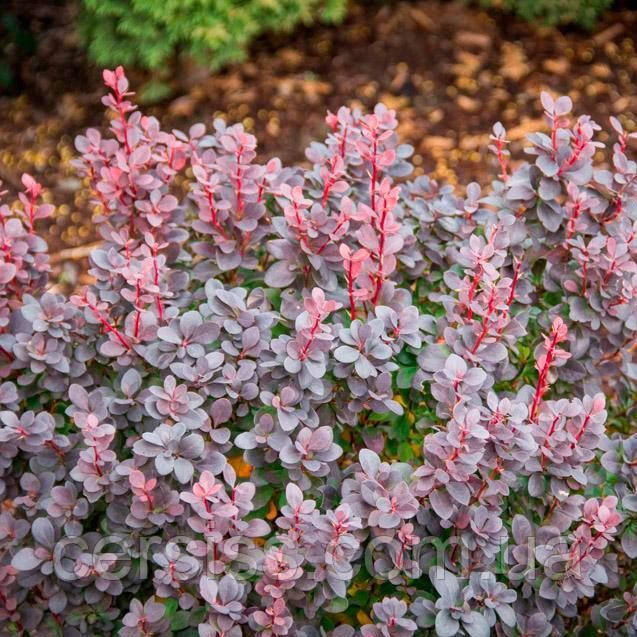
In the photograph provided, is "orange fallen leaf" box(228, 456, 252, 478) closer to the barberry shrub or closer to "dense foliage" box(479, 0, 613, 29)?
the barberry shrub

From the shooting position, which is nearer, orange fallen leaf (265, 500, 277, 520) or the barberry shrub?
the barberry shrub

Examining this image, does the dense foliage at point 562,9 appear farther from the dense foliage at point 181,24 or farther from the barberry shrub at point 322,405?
the barberry shrub at point 322,405

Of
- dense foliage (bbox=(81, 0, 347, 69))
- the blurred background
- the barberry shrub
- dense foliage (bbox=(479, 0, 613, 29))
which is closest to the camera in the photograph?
the barberry shrub

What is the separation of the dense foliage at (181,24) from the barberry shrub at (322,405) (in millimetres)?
1787

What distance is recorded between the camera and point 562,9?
4410mm

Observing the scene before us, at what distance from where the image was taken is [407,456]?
197 cm

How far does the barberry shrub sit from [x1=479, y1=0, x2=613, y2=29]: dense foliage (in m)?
2.69

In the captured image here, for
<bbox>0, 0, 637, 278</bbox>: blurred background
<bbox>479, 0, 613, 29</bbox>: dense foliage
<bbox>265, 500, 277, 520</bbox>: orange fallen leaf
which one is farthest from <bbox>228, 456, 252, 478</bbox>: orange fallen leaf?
<bbox>479, 0, 613, 29</bbox>: dense foliage

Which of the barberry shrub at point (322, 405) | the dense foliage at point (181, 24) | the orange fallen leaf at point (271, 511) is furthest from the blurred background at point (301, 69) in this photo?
the orange fallen leaf at point (271, 511)

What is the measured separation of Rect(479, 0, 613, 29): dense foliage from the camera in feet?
14.3

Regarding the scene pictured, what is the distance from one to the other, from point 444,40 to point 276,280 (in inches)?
122

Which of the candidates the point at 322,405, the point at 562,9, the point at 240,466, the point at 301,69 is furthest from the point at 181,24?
the point at 322,405

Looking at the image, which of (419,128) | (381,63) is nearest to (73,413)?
(419,128)

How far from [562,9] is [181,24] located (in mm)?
2094
